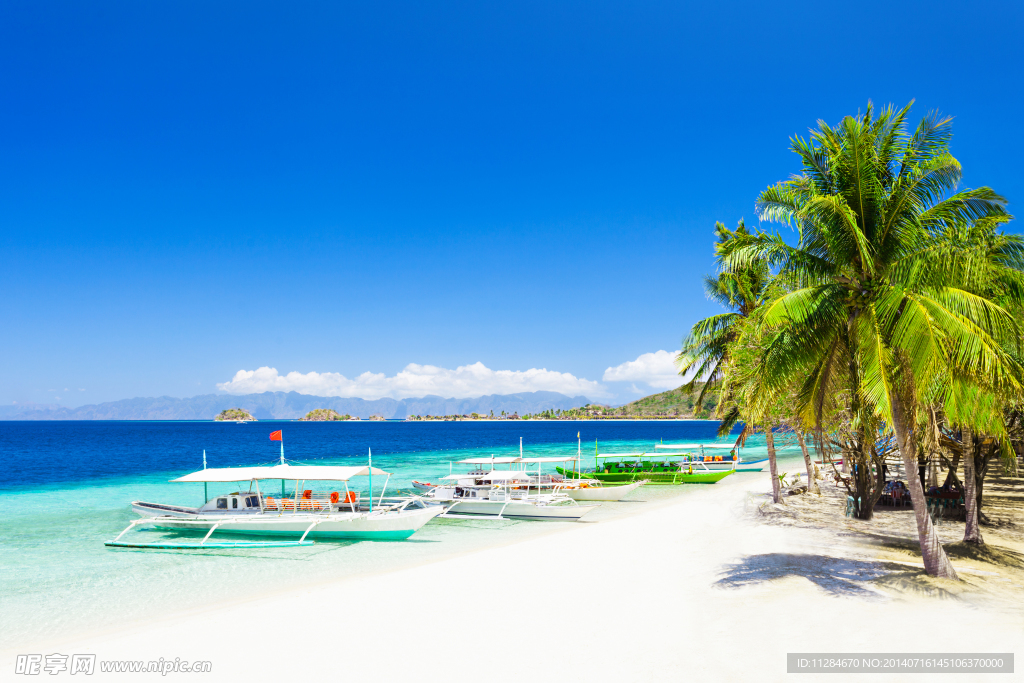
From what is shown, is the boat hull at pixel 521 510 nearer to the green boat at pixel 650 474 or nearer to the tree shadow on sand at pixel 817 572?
the green boat at pixel 650 474

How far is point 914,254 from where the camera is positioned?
8938 mm

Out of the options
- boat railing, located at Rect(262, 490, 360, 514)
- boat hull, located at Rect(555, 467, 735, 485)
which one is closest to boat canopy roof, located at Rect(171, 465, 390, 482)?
boat railing, located at Rect(262, 490, 360, 514)

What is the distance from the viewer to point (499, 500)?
2428 cm

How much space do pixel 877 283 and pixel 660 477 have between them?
27234 millimetres

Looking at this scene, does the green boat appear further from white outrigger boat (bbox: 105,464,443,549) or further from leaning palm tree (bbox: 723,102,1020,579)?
leaning palm tree (bbox: 723,102,1020,579)

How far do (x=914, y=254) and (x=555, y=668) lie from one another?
27.5ft

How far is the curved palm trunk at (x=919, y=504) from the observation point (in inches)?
384

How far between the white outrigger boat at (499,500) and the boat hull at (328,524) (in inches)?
138

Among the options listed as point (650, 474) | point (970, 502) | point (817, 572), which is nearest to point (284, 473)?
point (817, 572)

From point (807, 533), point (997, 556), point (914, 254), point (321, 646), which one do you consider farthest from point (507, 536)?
point (914, 254)

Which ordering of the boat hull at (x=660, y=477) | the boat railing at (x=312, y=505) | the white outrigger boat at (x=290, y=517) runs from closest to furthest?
1. the white outrigger boat at (x=290, y=517)
2. the boat railing at (x=312, y=505)
3. the boat hull at (x=660, y=477)

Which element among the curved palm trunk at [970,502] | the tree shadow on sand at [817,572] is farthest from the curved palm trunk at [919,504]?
the curved palm trunk at [970,502]

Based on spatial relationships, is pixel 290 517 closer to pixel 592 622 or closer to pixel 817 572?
pixel 592 622

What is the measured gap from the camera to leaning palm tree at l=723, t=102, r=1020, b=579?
845 cm
